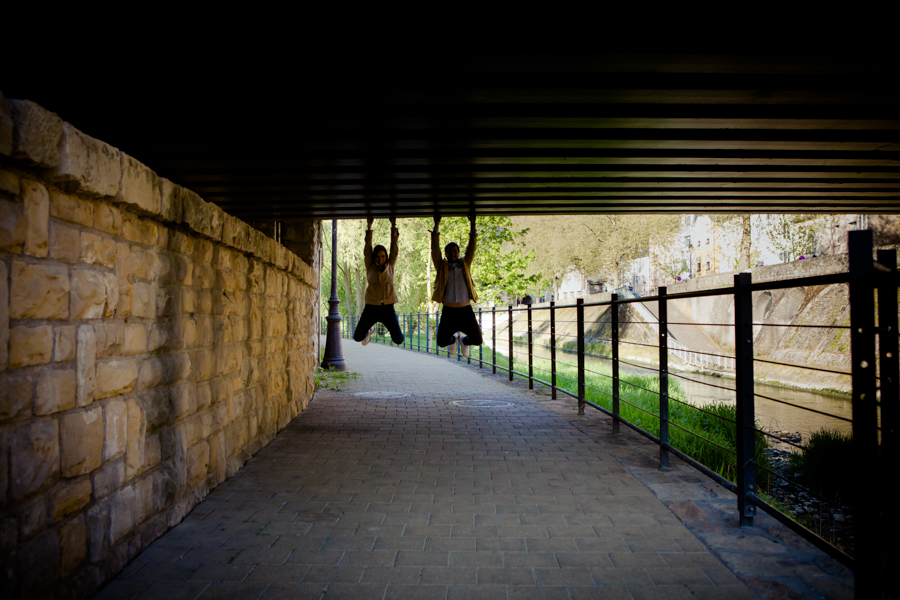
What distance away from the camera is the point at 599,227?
1385 inches

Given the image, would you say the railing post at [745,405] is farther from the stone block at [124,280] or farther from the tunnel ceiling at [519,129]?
the stone block at [124,280]

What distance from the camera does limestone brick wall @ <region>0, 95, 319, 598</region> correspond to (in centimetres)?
224

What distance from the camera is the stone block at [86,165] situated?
2404mm

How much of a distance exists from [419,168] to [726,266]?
2750 centimetres

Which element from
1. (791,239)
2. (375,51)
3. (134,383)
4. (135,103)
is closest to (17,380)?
(134,383)

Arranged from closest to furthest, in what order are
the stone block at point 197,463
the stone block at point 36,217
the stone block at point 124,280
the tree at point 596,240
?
1. the stone block at point 36,217
2. the stone block at point 124,280
3. the stone block at point 197,463
4. the tree at point 596,240

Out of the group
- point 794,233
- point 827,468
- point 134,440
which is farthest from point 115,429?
point 794,233

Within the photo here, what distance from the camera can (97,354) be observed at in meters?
2.81

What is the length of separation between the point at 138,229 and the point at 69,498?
1.40m

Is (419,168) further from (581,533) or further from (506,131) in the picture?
(581,533)

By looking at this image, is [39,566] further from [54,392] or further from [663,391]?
[663,391]

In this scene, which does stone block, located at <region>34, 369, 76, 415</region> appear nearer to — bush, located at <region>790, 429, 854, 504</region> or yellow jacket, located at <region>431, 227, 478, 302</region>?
yellow jacket, located at <region>431, 227, 478, 302</region>

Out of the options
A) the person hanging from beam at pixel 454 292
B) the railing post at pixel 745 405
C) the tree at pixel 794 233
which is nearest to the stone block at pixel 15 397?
the railing post at pixel 745 405

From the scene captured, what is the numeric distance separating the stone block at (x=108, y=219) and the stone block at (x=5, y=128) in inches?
27.5
